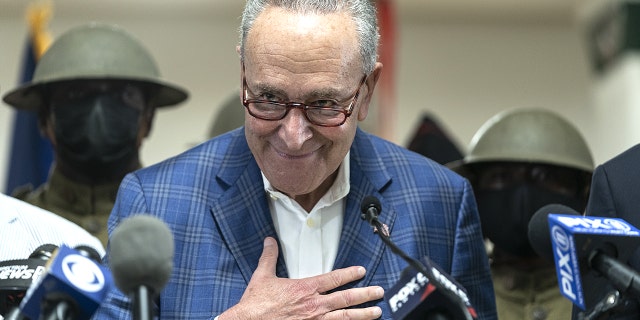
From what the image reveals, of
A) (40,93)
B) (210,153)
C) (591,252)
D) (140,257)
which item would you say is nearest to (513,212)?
(210,153)

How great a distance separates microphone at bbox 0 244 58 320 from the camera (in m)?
1.80

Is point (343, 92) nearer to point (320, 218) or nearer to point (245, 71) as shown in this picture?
point (245, 71)

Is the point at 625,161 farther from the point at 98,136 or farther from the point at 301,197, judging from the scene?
the point at 98,136

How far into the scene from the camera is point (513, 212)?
11.8 ft

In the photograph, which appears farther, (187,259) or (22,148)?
(22,148)

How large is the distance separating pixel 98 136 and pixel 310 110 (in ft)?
5.31

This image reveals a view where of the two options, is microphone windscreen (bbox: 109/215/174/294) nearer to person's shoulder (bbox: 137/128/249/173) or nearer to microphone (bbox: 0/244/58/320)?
microphone (bbox: 0/244/58/320)

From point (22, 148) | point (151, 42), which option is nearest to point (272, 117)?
point (22, 148)

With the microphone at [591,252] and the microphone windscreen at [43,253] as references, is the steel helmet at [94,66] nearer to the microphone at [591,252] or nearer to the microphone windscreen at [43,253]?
the microphone windscreen at [43,253]

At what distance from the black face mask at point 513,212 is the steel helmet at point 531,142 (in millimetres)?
163

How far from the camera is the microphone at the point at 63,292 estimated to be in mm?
1541

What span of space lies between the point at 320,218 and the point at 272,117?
0.35 metres

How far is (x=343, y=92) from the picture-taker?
2.12m

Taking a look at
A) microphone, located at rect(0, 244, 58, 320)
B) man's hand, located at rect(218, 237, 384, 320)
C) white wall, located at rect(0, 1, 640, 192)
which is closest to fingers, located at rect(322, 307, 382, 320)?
man's hand, located at rect(218, 237, 384, 320)
